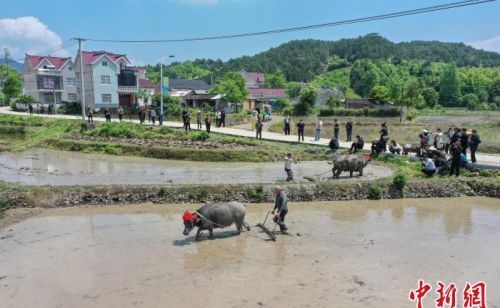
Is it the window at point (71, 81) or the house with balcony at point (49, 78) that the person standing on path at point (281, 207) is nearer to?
the house with balcony at point (49, 78)

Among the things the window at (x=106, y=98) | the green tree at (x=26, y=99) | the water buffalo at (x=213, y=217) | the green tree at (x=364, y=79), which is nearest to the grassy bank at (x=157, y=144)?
the water buffalo at (x=213, y=217)

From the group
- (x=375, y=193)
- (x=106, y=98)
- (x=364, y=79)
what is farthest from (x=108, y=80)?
(x=364, y=79)

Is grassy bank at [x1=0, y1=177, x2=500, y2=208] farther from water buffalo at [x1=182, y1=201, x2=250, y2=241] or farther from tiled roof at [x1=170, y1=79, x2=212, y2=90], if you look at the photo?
tiled roof at [x1=170, y1=79, x2=212, y2=90]

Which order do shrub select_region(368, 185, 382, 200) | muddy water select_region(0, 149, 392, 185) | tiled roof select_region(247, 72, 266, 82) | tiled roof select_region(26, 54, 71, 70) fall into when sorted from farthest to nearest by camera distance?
1. tiled roof select_region(247, 72, 266, 82)
2. tiled roof select_region(26, 54, 71, 70)
3. muddy water select_region(0, 149, 392, 185)
4. shrub select_region(368, 185, 382, 200)

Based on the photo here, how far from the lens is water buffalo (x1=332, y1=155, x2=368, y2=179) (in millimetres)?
19781

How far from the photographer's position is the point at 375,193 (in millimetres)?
17984

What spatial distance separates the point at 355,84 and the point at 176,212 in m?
115

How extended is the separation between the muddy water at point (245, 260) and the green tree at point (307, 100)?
40.9 meters

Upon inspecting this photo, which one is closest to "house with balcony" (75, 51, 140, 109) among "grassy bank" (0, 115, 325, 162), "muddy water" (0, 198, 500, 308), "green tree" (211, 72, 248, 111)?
"green tree" (211, 72, 248, 111)

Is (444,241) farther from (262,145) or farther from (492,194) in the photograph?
(262,145)

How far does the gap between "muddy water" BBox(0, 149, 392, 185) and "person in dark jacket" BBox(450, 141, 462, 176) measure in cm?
280

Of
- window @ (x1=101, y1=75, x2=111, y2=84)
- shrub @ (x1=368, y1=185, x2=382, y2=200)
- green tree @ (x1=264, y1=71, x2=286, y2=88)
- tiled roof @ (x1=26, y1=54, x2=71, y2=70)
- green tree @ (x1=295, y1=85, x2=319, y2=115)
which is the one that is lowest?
shrub @ (x1=368, y1=185, x2=382, y2=200)

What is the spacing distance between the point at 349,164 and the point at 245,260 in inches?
396

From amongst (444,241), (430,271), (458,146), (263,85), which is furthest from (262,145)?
(263,85)
